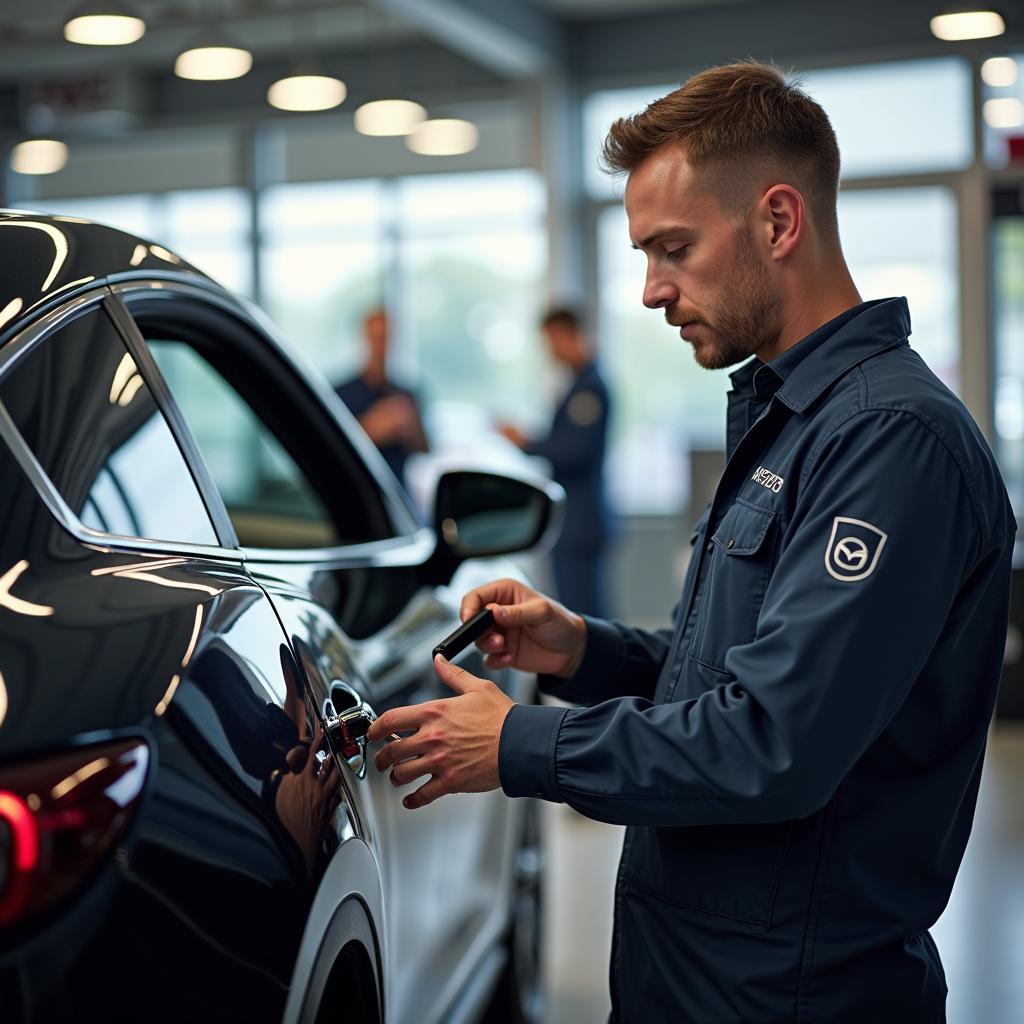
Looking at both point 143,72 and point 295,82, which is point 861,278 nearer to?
point 295,82

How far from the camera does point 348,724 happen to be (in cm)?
138

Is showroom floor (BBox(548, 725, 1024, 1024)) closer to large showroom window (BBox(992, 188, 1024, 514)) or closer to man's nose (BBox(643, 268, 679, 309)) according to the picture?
man's nose (BBox(643, 268, 679, 309))

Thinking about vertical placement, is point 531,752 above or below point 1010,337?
above

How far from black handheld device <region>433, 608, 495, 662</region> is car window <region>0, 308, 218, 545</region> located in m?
0.28

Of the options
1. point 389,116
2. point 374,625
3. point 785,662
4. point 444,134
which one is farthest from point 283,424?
point 444,134

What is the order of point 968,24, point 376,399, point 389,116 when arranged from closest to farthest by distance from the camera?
1. point 376,399
2. point 968,24
3. point 389,116

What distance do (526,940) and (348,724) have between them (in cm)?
156

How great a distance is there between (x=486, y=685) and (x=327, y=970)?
300mm

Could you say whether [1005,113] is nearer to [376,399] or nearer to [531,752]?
[376,399]

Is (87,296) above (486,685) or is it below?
above

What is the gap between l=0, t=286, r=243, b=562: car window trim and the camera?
1123mm

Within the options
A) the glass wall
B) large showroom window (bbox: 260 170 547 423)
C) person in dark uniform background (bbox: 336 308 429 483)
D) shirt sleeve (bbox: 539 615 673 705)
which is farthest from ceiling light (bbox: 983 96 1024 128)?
shirt sleeve (bbox: 539 615 673 705)

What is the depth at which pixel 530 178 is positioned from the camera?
10312mm

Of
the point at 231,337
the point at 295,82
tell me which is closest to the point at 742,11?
the point at 295,82
